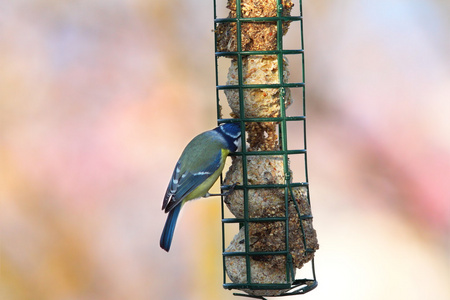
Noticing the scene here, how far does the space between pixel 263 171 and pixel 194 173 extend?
569 millimetres

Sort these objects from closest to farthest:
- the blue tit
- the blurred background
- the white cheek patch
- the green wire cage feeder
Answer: the green wire cage feeder
the white cheek patch
the blue tit
the blurred background

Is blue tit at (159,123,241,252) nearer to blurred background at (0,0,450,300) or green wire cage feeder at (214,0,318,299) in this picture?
green wire cage feeder at (214,0,318,299)

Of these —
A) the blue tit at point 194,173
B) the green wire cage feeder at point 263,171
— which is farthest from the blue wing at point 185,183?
the green wire cage feeder at point 263,171

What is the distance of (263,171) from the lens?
6109mm

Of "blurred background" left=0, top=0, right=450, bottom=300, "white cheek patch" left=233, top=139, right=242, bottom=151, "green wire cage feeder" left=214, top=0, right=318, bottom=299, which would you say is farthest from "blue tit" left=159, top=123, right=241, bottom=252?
"blurred background" left=0, top=0, right=450, bottom=300

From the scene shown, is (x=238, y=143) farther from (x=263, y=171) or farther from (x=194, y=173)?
(x=194, y=173)

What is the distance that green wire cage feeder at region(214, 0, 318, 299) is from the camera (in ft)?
19.8

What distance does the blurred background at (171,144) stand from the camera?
906cm

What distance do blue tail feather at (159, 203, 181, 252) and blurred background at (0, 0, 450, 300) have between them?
2.64 meters

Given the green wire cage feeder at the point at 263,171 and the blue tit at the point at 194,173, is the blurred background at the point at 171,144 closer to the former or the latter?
the blue tit at the point at 194,173

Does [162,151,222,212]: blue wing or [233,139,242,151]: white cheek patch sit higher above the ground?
[233,139,242,151]: white cheek patch
